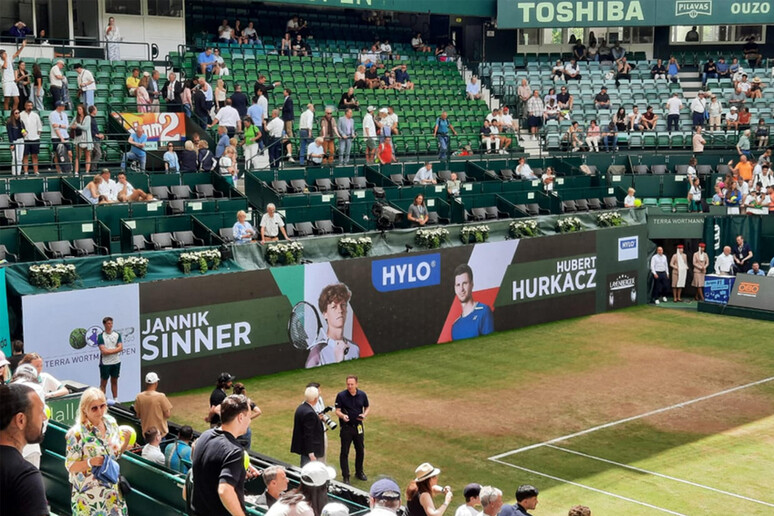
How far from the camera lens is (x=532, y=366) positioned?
864 inches

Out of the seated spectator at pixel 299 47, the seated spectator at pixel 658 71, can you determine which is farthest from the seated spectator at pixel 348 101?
the seated spectator at pixel 658 71

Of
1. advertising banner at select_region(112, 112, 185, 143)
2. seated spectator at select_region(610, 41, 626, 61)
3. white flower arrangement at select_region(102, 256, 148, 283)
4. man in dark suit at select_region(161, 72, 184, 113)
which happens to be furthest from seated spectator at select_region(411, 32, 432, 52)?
white flower arrangement at select_region(102, 256, 148, 283)

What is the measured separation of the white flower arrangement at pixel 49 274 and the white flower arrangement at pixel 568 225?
13.6m

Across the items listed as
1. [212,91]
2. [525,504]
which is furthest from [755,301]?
[525,504]

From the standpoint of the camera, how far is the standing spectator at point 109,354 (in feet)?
58.9

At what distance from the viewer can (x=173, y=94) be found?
28.1 metres

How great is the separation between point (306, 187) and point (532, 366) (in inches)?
308

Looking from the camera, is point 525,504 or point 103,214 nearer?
point 525,504

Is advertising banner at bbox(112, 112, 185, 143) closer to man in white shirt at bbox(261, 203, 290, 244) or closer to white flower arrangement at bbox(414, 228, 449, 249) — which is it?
man in white shirt at bbox(261, 203, 290, 244)

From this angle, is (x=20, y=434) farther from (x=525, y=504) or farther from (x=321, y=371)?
(x=321, y=371)

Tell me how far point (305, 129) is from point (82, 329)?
11505 millimetres

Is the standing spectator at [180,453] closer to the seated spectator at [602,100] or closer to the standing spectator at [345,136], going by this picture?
the standing spectator at [345,136]

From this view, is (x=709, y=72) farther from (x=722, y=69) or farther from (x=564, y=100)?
(x=564, y=100)

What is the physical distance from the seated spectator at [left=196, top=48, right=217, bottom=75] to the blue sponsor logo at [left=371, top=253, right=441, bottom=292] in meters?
10.5
